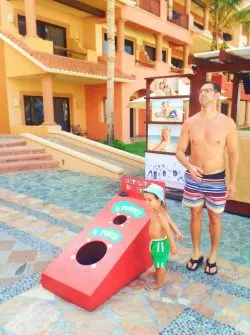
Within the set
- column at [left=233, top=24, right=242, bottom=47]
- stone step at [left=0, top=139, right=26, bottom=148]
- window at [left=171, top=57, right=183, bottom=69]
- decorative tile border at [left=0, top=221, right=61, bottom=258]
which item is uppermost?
column at [left=233, top=24, right=242, bottom=47]

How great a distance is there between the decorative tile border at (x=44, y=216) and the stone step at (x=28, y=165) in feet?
10.0


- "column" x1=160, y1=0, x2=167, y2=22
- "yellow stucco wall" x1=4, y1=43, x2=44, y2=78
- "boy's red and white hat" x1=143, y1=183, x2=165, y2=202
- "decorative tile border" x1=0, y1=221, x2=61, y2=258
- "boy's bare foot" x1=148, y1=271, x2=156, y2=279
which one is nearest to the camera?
"boy's red and white hat" x1=143, y1=183, x2=165, y2=202

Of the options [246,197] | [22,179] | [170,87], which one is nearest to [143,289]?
[246,197]

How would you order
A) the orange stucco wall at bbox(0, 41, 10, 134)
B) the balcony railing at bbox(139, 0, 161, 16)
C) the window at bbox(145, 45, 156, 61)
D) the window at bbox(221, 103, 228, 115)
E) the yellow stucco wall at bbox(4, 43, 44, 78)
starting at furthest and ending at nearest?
the window at bbox(221, 103, 228, 115)
the window at bbox(145, 45, 156, 61)
the balcony railing at bbox(139, 0, 161, 16)
the orange stucco wall at bbox(0, 41, 10, 134)
the yellow stucco wall at bbox(4, 43, 44, 78)

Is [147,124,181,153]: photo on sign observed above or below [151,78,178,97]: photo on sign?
below

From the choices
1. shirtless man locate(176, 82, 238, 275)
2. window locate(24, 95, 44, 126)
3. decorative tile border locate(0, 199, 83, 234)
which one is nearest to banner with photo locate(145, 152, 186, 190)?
decorative tile border locate(0, 199, 83, 234)

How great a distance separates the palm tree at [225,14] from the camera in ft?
63.1

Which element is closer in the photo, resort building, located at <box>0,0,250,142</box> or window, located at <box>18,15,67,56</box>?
resort building, located at <box>0,0,250,142</box>

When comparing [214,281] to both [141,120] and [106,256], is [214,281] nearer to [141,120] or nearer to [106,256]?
[106,256]

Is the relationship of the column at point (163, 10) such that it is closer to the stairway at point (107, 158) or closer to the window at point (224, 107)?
the stairway at point (107, 158)

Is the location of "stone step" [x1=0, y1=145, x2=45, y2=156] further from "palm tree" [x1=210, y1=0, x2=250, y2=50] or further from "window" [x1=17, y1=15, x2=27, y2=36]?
"palm tree" [x1=210, y1=0, x2=250, y2=50]

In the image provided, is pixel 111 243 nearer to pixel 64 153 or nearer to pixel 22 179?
pixel 22 179

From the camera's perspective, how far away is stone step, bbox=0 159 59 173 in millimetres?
9094

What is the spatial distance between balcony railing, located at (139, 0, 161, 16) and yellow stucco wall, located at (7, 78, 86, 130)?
552 centimetres
